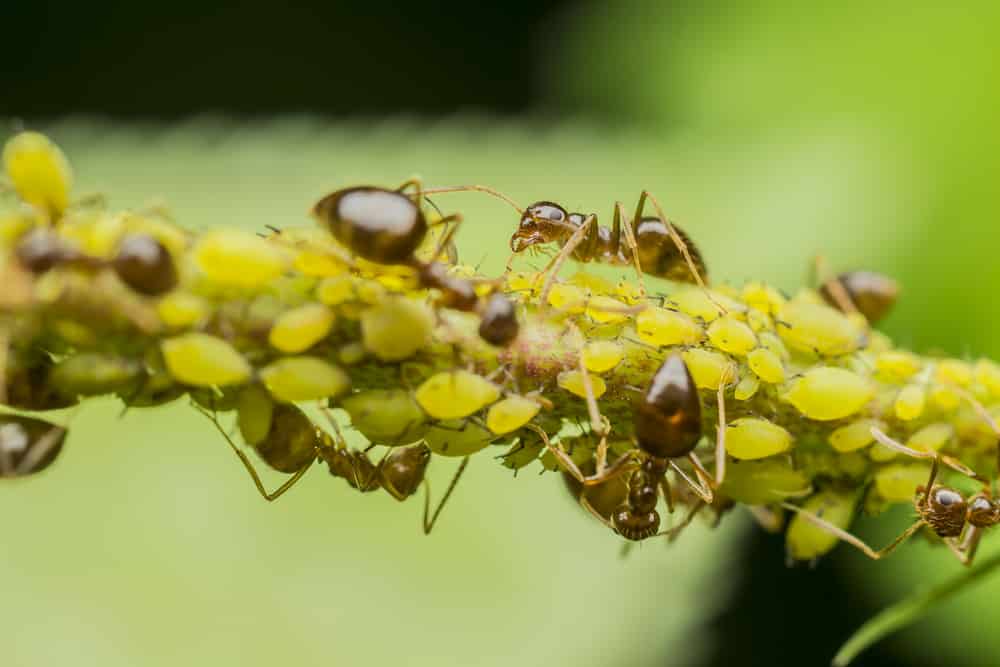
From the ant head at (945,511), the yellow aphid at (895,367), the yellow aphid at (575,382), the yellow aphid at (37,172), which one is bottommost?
the ant head at (945,511)

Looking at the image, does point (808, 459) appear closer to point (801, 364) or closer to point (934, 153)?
point (801, 364)

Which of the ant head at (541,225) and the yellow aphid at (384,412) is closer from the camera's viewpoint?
the yellow aphid at (384,412)

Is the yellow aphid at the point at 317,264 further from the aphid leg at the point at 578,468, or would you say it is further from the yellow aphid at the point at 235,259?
the aphid leg at the point at 578,468

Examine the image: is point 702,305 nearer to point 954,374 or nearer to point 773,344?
point 773,344

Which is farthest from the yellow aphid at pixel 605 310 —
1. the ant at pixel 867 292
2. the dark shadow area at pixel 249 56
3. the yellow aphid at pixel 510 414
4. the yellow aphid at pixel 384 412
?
the dark shadow area at pixel 249 56

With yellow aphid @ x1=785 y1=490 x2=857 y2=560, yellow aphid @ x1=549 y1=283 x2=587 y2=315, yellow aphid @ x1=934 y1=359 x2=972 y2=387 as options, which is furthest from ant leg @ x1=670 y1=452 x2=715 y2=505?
yellow aphid @ x1=934 y1=359 x2=972 y2=387

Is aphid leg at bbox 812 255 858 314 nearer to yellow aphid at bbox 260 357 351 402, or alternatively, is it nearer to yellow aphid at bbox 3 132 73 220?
yellow aphid at bbox 260 357 351 402

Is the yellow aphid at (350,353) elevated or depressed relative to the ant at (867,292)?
elevated
